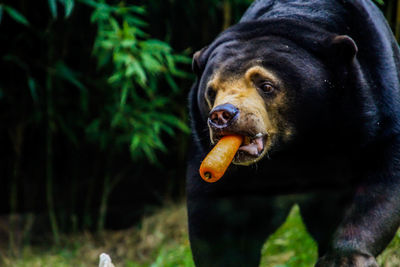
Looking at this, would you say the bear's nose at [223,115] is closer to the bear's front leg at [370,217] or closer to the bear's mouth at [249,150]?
the bear's mouth at [249,150]

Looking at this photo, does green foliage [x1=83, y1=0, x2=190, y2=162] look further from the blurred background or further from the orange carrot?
the orange carrot

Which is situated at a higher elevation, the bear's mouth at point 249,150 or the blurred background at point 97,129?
the bear's mouth at point 249,150

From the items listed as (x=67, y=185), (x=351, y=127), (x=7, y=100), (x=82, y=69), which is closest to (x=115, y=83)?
(x=82, y=69)

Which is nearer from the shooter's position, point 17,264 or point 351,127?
point 351,127

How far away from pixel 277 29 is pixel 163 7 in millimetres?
2412

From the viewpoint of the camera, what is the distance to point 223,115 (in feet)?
7.79

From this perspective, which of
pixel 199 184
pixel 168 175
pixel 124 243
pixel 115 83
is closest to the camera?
pixel 199 184

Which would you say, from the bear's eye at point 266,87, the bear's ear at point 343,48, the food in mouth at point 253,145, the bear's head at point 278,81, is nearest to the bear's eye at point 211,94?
the bear's head at point 278,81

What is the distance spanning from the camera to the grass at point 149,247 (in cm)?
423

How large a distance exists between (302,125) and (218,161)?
1.88 ft

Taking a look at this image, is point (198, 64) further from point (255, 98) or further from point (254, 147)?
point (254, 147)

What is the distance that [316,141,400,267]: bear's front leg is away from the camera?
2.44 metres

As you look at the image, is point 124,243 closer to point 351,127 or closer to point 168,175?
point 168,175

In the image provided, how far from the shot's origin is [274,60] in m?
2.68
